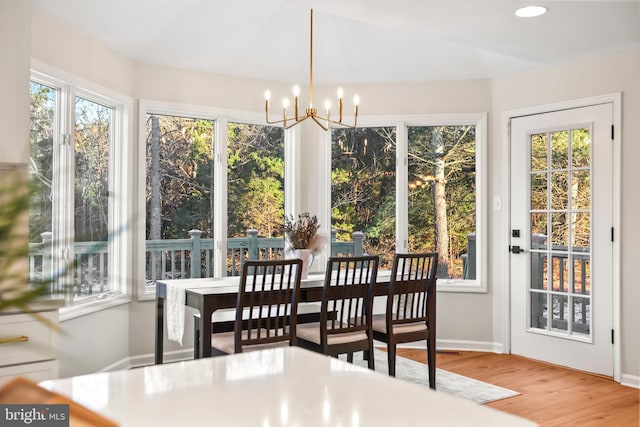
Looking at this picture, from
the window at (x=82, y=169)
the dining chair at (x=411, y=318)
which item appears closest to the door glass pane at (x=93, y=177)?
the window at (x=82, y=169)

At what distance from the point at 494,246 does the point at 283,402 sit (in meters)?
4.52

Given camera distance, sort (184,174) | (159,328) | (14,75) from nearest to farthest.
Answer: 1. (14,75)
2. (159,328)
3. (184,174)

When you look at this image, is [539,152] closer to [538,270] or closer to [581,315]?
[538,270]

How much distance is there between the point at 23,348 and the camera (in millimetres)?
2516

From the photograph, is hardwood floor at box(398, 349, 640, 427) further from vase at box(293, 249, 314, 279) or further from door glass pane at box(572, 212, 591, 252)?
vase at box(293, 249, 314, 279)

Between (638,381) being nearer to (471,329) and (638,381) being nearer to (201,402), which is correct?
(471,329)

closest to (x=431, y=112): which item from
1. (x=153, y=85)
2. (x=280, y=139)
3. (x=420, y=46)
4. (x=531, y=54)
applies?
(x=420, y=46)

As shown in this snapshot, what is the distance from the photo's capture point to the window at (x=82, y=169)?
367 cm

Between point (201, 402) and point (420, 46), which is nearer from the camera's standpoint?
point (201, 402)

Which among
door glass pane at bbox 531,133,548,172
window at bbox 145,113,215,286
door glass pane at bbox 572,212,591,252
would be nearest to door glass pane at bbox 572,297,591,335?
door glass pane at bbox 572,212,591,252

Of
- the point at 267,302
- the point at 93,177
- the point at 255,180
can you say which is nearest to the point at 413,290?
the point at 267,302

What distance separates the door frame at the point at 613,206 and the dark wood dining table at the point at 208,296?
1.55 metres

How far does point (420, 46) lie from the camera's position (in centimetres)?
496

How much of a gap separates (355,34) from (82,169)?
2.45 meters
